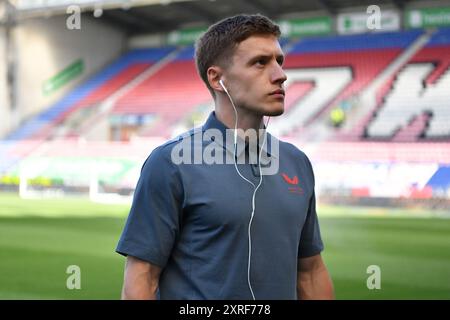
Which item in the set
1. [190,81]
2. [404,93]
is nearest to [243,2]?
[190,81]

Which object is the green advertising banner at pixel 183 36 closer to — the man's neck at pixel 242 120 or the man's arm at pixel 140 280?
the man's neck at pixel 242 120

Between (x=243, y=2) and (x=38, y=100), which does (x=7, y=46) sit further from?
(x=243, y=2)

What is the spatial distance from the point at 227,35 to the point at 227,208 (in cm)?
56

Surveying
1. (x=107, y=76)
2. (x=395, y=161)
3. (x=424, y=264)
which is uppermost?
(x=107, y=76)

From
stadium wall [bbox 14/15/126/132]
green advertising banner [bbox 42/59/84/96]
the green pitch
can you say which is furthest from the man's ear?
green advertising banner [bbox 42/59/84/96]

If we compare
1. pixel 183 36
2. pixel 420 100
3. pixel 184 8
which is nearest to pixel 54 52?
pixel 183 36

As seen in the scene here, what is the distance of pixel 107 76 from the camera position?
28797 millimetres

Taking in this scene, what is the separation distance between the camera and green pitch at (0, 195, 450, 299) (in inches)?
239

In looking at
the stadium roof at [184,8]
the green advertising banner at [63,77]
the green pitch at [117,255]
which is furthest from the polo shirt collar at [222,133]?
the green advertising banner at [63,77]

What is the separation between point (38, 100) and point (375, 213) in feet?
58.7

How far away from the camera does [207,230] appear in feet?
5.99

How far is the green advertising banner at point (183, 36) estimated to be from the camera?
91.4ft

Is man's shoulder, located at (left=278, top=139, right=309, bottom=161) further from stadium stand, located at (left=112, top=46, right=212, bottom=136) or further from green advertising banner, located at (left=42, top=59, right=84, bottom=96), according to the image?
green advertising banner, located at (left=42, top=59, right=84, bottom=96)

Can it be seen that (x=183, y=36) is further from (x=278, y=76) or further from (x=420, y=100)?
(x=278, y=76)
